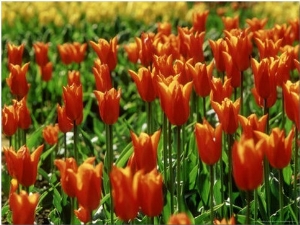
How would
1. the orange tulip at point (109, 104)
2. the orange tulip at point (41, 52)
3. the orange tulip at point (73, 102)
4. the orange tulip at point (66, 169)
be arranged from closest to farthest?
the orange tulip at point (66, 169)
the orange tulip at point (109, 104)
the orange tulip at point (73, 102)
the orange tulip at point (41, 52)

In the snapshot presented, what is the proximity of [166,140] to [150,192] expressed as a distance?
1.29 m

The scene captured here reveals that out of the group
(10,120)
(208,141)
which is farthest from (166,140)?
(208,141)

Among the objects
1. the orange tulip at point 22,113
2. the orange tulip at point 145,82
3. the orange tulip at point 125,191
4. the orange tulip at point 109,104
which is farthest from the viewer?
the orange tulip at point 22,113

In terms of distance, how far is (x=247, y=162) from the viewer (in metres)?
2.30

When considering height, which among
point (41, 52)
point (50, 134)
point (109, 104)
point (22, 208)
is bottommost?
point (50, 134)

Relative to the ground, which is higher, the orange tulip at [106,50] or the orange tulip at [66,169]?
the orange tulip at [106,50]

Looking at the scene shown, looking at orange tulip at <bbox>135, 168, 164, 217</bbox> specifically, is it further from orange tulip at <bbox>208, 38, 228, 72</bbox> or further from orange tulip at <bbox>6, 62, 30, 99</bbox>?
orange tulip at <bbox>6, 62, 30, 99</bbox>

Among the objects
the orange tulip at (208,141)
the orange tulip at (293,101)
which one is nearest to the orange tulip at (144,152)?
the orange tulip at (208,141)

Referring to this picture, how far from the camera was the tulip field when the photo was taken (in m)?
2.40

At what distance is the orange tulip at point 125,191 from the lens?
2.18 meters

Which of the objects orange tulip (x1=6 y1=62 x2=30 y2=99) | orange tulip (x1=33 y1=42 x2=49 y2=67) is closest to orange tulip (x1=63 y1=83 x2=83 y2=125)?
orange tulip (x1=6 y1=62 x2=30 y2=99)

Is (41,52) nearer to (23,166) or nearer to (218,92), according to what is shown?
(218,92)

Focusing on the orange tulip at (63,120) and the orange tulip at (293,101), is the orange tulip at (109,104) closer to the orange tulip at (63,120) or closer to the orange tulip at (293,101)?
the orange tulip at (63,120)

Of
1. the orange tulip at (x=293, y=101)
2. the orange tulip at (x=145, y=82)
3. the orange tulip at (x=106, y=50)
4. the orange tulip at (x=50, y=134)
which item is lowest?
the orange tulip at (x=50, y=134)
